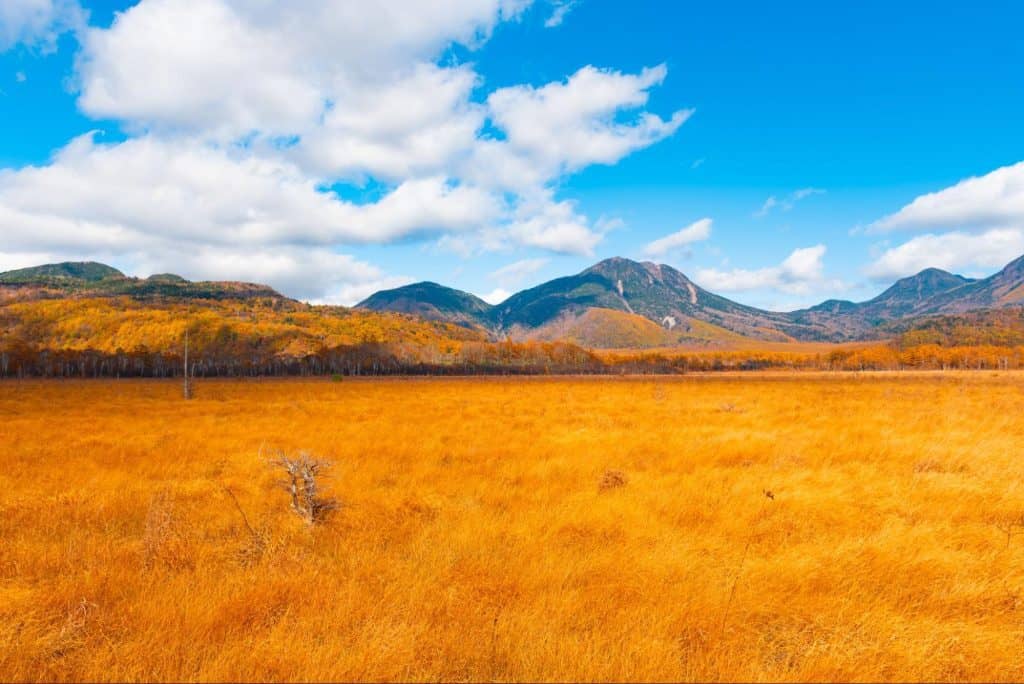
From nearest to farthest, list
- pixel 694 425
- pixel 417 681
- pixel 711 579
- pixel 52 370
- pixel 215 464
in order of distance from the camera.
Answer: pixel 417 681
pixel 711 579
pixel 215 464
pixel 694 425
pixel 52 370

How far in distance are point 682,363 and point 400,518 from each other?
17123 cm

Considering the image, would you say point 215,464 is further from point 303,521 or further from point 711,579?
point 711,579

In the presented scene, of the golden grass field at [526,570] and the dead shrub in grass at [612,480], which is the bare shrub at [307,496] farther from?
the dead shrub in grass at [612,480]

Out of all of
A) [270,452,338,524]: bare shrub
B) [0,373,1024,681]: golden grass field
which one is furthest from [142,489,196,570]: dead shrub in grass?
[270,452,338,524]: bare shrub

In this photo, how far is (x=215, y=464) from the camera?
32.6ft

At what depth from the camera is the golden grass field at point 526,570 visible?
320 centimetres

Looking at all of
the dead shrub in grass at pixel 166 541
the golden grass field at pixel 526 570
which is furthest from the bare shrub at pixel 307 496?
the dead shrub in grass at pixel 166 541

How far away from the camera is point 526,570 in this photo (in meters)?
4.43

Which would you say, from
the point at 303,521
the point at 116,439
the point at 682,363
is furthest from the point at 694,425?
the point at 682,363

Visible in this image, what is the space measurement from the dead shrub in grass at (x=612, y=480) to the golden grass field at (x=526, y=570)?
46 mm

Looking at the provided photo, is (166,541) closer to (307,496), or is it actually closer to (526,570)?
(307,496)

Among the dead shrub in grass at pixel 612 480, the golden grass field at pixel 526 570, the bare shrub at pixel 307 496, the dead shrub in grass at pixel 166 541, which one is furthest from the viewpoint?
the dead shrub in grass at pixel 612 480

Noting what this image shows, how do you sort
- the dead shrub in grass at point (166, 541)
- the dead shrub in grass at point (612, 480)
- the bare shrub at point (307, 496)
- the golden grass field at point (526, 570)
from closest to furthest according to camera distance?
the golden grass field at point (526, 570), the dead shrub in grass at point (166, 541), the bare shrub at point (307, 496), the dead shrub in grass at point (612, 480)

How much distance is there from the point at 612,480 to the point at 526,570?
394 cm
